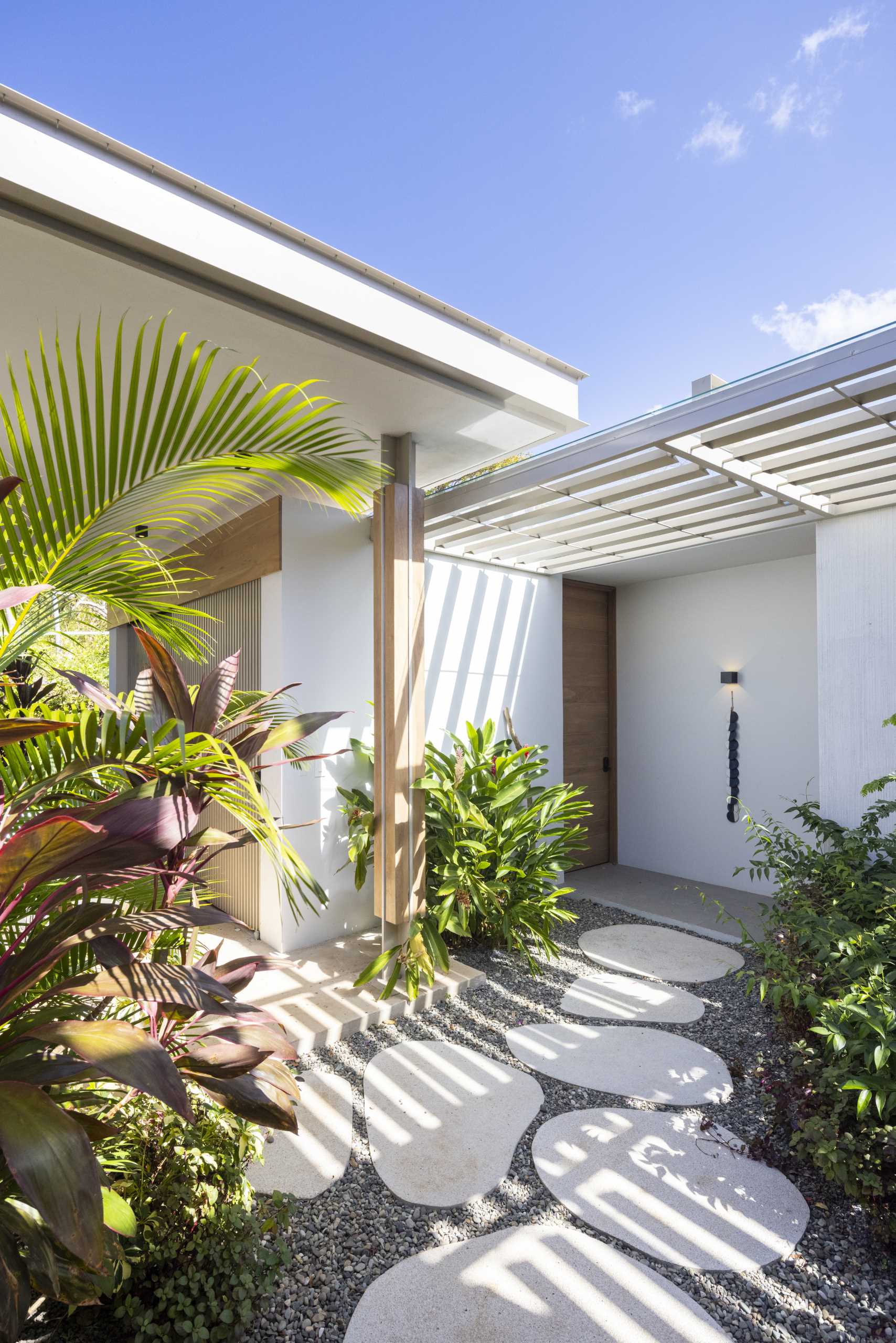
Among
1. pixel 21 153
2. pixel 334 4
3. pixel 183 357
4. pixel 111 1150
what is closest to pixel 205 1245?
pixel 111 1150

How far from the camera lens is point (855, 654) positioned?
3986 millimetres

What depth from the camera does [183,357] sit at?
9.53ft

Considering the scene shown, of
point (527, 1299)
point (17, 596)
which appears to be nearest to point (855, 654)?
point (527, 1299)

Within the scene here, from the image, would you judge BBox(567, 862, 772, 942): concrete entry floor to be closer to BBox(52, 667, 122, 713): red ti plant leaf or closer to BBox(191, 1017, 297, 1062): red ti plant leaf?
BBox(191, 1017, 297, 1062): red ti plant leaf

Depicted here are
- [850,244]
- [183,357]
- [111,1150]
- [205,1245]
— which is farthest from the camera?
[850,244]

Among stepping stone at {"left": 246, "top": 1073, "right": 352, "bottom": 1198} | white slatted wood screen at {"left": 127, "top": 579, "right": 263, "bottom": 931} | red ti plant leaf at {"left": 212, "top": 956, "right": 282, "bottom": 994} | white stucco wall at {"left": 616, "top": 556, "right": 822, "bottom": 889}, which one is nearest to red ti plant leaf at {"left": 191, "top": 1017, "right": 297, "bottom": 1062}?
red ti plant leaf at {"left": 212, "top": 956, "right": 282, "bottom": 994}

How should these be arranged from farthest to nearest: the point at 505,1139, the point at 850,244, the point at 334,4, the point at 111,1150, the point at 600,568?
1. the point at 600,568
2. the point at 850,244
3. the point at 334,4
4. the point at 505,1139
5. the point at 111,1150

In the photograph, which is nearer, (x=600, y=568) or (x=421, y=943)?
(x=421, y=943)

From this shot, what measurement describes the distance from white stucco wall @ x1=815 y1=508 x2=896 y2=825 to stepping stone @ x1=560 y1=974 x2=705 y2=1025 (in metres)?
1.48

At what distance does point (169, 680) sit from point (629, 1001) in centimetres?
288

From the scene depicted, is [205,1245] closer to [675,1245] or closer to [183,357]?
[675,1245]

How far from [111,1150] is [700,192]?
6.06 meters

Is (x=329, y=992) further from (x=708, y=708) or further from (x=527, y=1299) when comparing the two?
(x=708, y=708)

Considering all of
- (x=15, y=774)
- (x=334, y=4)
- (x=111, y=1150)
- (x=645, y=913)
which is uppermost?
(x=334, y=4)
